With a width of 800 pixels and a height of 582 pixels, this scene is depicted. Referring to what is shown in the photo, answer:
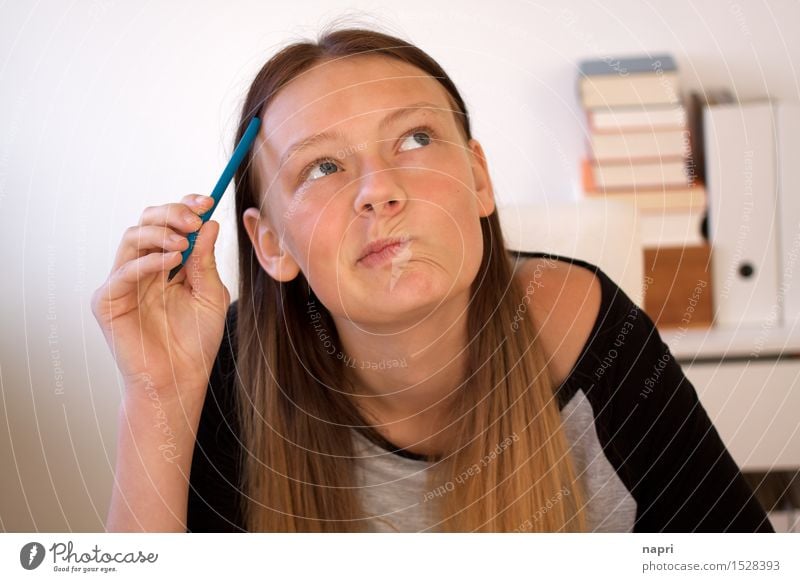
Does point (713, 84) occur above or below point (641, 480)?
above

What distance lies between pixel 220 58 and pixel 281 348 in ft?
0.76

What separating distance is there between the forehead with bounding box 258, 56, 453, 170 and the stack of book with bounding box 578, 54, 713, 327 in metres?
0.35

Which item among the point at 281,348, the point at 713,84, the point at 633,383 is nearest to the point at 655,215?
the point at 713,84

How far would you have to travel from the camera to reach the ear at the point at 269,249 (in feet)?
2.09

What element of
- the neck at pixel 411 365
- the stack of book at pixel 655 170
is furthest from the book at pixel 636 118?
the neck at pixel 411 365

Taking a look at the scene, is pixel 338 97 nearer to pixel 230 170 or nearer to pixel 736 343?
pixel 230 170

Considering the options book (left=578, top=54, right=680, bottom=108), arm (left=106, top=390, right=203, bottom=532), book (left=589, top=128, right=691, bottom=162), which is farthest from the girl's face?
book (left=589, top=128, right=691, bottom=162)

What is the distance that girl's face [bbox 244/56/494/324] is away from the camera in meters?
0.57

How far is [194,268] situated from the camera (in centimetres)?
61

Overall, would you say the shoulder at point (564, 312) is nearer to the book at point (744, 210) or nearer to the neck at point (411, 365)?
the neck at point (411, 365)

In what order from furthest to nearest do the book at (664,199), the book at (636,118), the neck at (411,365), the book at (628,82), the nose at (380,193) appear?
1. the book at (664,199)
2. the book at (636,118)
3. the book at (628,82)
4. the neck at (411,365)
5. the nose at (380,193)

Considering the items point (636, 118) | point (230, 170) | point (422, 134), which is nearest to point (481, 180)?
point (422, 134)

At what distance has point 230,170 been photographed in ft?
1.94
